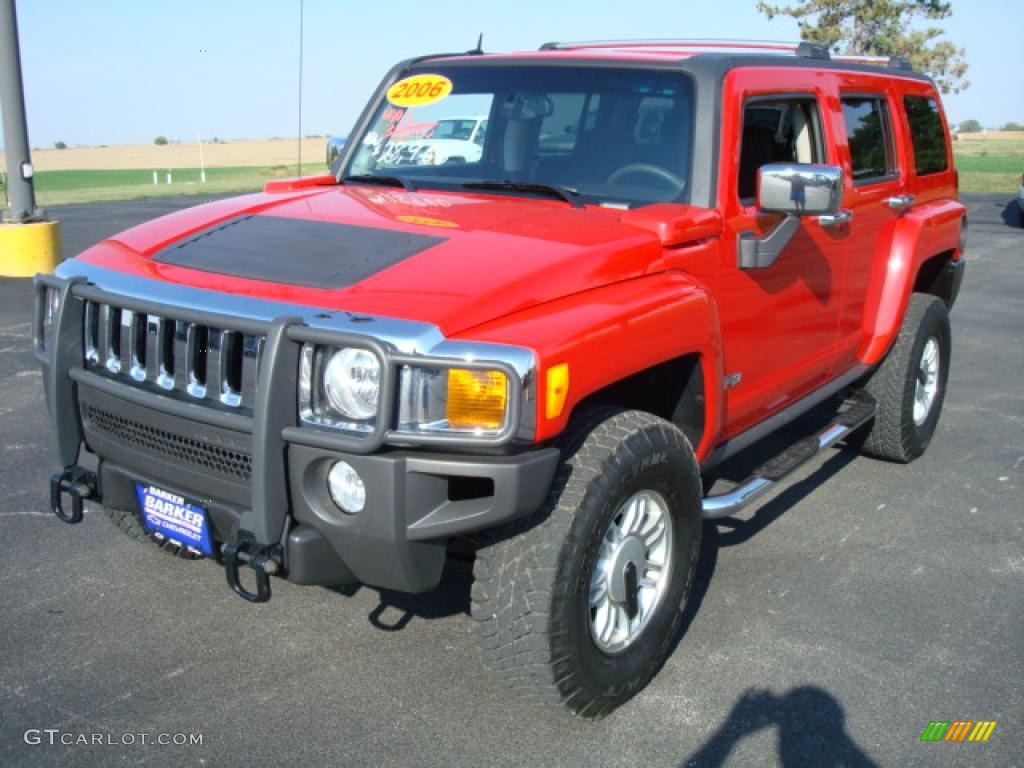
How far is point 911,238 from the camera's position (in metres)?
5.21

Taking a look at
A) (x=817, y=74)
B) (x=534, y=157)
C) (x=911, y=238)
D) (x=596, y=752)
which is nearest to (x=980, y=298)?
(x=911, y=238)

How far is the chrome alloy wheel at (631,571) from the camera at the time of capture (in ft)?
10.7

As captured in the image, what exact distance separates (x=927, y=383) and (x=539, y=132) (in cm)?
295

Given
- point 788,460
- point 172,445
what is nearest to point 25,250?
point 172,445

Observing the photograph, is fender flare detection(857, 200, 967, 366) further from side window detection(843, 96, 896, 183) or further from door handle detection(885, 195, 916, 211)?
side window detection(843, 96, 896, 183)

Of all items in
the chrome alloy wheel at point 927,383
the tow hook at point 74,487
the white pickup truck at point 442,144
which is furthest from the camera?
the chrome alloy wheel at point 927,383

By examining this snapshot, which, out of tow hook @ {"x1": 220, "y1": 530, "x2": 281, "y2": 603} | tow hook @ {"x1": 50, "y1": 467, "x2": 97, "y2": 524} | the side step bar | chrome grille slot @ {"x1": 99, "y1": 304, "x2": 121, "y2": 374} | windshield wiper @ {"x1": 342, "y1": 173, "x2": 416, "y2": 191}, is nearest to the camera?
tow hook @ {"x1": 220, "y1": 530, "x2": 281, "y2": 603}

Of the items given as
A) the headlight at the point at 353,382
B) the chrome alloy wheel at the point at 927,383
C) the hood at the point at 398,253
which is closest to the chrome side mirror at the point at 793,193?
the hood at the point at 398,253

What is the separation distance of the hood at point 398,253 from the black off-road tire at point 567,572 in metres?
0.48

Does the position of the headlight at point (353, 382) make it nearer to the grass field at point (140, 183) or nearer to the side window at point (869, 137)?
the side window at point (869, 137)

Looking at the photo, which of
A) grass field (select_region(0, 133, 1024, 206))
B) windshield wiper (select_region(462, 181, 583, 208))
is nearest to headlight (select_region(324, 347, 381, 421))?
windshield wiper (select_region(462, 181, 583, 208))

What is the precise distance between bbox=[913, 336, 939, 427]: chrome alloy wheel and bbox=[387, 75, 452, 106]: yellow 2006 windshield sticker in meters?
2.99

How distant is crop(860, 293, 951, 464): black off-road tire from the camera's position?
17.8 feet

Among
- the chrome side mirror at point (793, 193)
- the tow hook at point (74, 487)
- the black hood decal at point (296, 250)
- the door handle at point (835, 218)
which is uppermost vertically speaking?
the chrome side mirror at point (793, 193)
